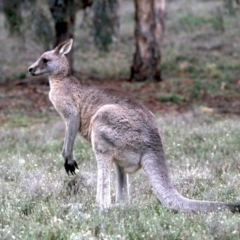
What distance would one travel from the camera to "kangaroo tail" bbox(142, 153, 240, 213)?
6.56 meters

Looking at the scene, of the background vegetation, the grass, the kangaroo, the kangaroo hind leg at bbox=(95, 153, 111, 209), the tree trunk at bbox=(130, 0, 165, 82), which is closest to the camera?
the grass

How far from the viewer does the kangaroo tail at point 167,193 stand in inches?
258

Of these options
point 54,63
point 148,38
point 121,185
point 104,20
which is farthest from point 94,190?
point 148,38

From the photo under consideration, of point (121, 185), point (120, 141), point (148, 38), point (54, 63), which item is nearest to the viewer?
point (120, 141)

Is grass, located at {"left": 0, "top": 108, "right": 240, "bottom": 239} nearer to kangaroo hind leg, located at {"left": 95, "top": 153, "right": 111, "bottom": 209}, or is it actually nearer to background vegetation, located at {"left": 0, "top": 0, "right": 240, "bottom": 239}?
background vegetation, located at {"left": 0, "top": 0, "right": 240, "bottom": 239}

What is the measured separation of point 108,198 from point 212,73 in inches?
545

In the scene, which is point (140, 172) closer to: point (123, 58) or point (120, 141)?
point (120, 141)

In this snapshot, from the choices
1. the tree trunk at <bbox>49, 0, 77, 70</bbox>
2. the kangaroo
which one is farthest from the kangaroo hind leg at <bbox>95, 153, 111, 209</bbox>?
the tree trunk at <bbox>49, 0, 77, 70</bbox>

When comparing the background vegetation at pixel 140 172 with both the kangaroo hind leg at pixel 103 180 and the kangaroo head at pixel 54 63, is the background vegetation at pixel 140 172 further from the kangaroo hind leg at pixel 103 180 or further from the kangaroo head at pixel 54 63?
the kangaroo head at pixel 54 63

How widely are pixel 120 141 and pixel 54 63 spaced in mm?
1836

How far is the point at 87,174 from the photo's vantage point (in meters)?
8.77

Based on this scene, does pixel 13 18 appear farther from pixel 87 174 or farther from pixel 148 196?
pixel 148 196

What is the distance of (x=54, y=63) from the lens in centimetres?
857

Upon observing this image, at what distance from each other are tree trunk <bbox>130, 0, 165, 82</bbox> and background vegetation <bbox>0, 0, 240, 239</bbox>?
492 mm
